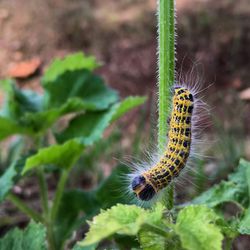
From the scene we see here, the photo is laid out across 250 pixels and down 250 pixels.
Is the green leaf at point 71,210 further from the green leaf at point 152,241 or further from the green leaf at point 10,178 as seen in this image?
the green leaf at point 152,241

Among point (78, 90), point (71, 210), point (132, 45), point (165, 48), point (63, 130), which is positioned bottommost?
point (132, 45)

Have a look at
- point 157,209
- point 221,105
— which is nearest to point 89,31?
point 221,105

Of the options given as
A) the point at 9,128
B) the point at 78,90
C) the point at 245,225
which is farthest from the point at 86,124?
the point at 245,225

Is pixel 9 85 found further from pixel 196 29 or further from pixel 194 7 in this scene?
pixel 194 7

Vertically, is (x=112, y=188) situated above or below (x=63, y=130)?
below

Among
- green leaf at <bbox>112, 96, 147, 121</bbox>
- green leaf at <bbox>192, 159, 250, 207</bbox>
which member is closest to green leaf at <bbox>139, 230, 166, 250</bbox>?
green leaf at <bbox>192, 159, 250, 207</bbox>

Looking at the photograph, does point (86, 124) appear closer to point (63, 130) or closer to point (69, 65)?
point (63, 130)

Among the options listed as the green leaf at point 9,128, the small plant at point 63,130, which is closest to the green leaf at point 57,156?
the small plant at point 63,130
